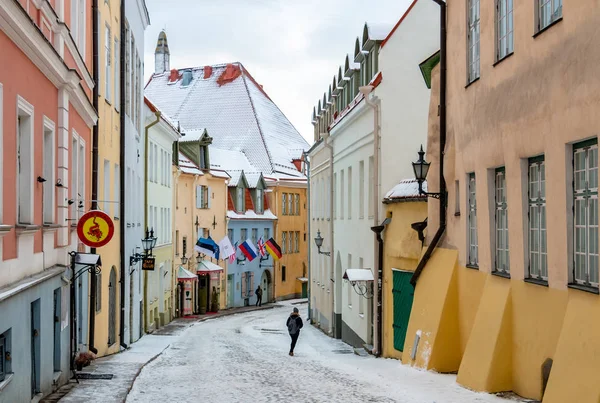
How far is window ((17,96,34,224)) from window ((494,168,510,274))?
20.6ft

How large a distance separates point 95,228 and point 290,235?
1860 inches

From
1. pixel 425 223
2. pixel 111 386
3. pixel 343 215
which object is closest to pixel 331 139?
pixel 343 215

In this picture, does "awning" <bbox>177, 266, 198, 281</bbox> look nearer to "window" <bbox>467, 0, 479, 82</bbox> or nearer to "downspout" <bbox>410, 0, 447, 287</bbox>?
"downspout" <bbox>410, 0, 447, 287</bbox>

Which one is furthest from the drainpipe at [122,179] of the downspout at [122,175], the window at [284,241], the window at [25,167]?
the window at [284,241]

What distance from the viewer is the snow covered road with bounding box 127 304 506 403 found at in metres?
12.8

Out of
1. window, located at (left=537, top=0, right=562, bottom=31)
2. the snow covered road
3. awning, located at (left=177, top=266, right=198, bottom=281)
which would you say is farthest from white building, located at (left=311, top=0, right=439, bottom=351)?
awning, located at (left=177, top=266, right=198, bottom=281)

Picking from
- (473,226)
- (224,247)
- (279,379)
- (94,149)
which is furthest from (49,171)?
(224,247)

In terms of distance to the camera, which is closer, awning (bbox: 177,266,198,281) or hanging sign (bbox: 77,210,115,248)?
hanging sign (bbox: 77,210,115,248)

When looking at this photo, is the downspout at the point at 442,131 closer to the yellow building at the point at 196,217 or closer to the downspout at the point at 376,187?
the downspout at the point at 376,187

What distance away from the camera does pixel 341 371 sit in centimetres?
1689

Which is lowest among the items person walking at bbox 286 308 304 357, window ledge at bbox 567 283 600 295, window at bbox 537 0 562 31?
person walking at bbox 286 308 304 357

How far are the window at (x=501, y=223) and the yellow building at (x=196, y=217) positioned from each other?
3043 centimetres

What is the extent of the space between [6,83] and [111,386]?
6.38 m

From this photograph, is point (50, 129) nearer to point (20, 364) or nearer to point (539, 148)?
point (20, 364)
